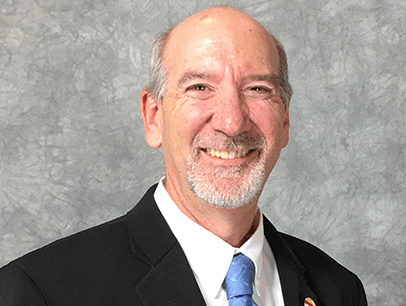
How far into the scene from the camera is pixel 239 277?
2.90 m

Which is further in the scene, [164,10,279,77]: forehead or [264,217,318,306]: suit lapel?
[264,217,318,306]: suit lapel

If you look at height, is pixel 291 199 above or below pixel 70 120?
below

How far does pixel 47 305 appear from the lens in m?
2.63

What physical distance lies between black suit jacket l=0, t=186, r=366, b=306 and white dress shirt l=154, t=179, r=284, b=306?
6 cm

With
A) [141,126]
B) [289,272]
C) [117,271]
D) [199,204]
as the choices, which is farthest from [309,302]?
[141,126]

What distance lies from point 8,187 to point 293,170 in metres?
1.86

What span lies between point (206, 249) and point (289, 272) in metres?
0.45

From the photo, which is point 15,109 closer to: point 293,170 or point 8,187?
point 8,187

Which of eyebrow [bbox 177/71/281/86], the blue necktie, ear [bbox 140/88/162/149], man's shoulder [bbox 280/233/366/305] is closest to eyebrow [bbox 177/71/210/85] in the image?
eyebrow [bbox 177/71/281/86]

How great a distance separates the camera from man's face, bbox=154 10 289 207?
2855mm

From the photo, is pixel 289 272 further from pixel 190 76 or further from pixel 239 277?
pixel 190 76

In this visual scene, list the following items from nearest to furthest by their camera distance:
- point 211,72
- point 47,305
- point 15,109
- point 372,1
A: 1. point 47,305
2. point 211,72
3. point 15,109
4. point 372,1

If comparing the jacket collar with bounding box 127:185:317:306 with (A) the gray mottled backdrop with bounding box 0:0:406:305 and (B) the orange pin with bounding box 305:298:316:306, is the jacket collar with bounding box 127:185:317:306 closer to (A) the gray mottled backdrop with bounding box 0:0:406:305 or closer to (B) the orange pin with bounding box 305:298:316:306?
(B) the orange pin with bounding box 305:298:316:306

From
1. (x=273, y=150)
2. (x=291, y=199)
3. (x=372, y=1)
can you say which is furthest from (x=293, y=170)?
(x=273, y=150)
